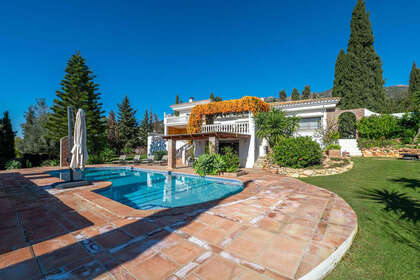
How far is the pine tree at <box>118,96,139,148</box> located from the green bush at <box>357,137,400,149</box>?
26.8m

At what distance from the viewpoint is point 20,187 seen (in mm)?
6688

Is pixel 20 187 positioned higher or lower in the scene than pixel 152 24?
lower

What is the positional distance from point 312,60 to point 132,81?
2623cm

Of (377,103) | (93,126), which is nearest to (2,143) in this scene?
(93,126)

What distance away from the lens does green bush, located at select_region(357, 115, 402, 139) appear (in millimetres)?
13242

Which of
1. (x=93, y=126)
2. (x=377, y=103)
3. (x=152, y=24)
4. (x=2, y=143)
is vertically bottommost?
(x=2, y=143)

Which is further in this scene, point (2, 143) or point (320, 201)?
point (2, 143)

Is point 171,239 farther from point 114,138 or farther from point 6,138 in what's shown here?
point 114,138

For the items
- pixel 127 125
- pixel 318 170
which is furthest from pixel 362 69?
pixel 127 125

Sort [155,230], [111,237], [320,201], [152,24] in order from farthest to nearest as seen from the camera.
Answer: [152,24] < [320,201] < [155,230] < [111,237]

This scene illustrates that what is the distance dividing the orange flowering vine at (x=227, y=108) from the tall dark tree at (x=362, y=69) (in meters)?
16.2

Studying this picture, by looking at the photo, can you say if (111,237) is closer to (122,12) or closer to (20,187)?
(20,187)

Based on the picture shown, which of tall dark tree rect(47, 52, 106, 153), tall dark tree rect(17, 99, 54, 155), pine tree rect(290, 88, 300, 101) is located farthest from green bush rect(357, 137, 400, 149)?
pine tree rect(290, 88, 300, 101)

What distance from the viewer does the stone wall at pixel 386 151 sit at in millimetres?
11968
